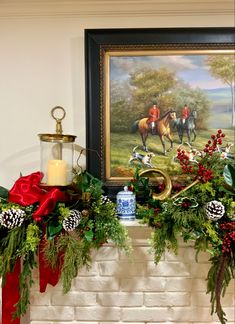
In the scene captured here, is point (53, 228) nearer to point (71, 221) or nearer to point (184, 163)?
point (71, 221)

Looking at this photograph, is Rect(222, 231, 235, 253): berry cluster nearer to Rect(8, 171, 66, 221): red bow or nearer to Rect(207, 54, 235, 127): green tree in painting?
Rect(207, 54, 235, 127): green tree in painting

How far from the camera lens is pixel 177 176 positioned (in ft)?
4.95

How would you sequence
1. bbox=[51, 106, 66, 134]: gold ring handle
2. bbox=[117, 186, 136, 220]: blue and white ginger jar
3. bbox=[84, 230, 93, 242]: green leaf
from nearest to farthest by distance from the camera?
bbox=[84, 230, 93, 242]: green leaf, bbox=[117, 186, 136, 220]: blue and white ginger jar, bbox=[51, 106, 66, 134]: gold ring handle

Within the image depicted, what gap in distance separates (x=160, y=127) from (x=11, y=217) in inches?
29.8

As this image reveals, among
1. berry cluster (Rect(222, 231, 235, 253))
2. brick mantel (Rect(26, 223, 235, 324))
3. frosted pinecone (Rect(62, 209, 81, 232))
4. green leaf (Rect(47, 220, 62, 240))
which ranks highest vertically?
frosted pinecone (Rect(62, 209, 81, 232))

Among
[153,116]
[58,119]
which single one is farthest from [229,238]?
[58,119]

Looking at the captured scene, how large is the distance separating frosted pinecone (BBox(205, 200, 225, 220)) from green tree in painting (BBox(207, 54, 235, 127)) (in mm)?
463

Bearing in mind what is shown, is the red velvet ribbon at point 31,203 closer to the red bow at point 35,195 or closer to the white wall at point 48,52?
the red bow at point 35,195

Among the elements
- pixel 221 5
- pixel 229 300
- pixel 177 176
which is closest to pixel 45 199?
pixel 177 176

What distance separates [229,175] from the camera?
4.23 ft

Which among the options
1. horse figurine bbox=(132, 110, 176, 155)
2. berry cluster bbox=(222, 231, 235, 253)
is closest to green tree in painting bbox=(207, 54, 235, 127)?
horse figurine bbox=(132, 110, 176, 155)

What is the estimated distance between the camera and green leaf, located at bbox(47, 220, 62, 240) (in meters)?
1.27

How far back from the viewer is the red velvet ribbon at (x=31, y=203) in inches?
50.9

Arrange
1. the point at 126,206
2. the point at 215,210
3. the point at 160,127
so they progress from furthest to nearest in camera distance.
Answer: the point at 160,127 < the point at 126,206 < the point at 215,210
